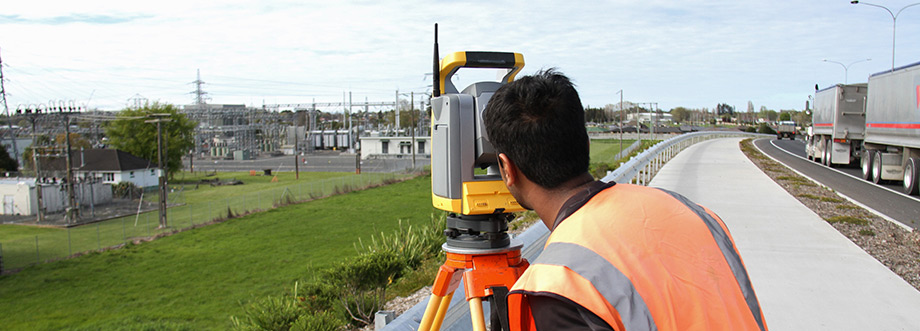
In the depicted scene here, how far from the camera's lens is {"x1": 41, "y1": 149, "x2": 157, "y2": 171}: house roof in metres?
49.3

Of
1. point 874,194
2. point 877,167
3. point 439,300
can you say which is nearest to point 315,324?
point 439,300

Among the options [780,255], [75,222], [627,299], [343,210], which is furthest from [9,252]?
[627,299]

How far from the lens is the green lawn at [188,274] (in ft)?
51.9

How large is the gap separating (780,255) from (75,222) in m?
37.6

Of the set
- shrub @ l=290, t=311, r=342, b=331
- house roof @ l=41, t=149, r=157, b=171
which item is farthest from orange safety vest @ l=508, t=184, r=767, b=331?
house roof @ l=41, t=149, r=157, b=171

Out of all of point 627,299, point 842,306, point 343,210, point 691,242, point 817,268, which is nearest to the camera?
point 627,299

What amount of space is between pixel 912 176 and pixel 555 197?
16.1m

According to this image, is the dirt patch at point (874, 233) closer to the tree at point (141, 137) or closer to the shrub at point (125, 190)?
the shrub at point (125, 190)

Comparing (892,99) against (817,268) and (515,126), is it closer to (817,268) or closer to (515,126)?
(817,268)

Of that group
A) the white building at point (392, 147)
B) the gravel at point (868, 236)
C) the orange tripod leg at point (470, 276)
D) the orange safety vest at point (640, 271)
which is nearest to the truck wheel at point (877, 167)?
the gravel at point (868, 236)

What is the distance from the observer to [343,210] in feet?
107

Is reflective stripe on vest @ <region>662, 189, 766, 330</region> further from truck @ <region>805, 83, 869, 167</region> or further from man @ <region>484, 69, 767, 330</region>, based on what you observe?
truck @ <region>805, 83, 869, 167</region>

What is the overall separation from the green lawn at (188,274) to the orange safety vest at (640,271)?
13791 mm

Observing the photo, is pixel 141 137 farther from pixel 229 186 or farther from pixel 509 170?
pixel 509 170
